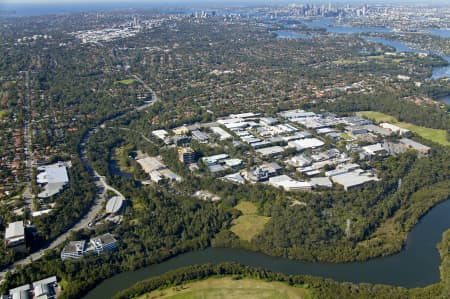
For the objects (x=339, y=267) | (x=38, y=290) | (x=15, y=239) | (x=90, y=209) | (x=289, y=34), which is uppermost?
(x=289, y=34)

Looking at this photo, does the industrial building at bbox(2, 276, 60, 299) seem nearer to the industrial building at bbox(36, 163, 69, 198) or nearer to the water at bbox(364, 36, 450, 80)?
the industrial building at bbox(36, 163, 69, 198)

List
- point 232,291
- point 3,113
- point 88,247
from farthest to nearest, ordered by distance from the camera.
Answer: point 3,113 → point 88,247 → point 232,291

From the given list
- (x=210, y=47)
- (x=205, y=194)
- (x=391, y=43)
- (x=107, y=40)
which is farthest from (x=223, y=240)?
(x=391, y=43)

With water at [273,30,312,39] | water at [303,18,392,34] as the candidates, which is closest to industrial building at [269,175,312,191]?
water at [273,30,312,39]

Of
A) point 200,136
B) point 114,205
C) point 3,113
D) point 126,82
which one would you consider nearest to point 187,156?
point 200,136

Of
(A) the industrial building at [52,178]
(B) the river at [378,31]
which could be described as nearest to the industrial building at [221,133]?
(A) the industrial building at [52,178]

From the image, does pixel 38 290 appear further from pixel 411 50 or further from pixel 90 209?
pixel 411 50

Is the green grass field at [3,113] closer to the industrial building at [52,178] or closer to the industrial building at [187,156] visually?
the industrial building at [52,178]

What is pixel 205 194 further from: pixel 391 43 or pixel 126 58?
pixel 391 43
